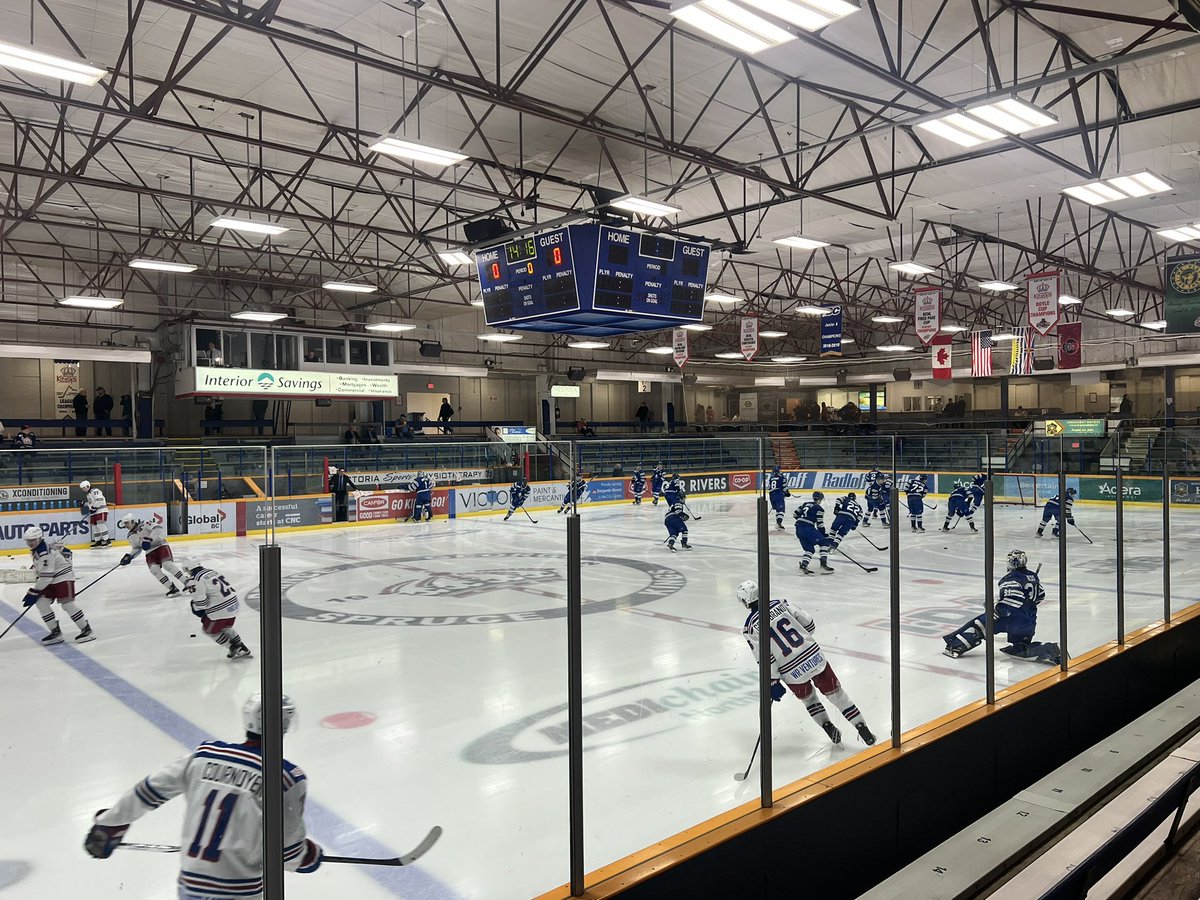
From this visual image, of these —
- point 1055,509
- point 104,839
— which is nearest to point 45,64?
point 104,839

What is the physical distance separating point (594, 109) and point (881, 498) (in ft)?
27.6

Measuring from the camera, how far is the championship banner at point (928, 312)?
20.2 metres

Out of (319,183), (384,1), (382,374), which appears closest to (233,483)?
(384,1)

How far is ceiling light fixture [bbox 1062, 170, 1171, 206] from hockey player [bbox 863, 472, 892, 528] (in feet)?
23.6

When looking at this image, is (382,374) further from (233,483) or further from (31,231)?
(233,483)

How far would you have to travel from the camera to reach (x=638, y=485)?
9.81m

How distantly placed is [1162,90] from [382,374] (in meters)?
25.0

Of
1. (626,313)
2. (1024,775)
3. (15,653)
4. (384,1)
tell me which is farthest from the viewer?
(626,313)

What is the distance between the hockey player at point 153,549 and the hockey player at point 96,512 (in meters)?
0.12

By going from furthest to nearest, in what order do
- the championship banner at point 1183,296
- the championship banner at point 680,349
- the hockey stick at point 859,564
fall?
the championship banner at point 680,349
the championship banner at point 1183,296
the hockey stick at point 859,564

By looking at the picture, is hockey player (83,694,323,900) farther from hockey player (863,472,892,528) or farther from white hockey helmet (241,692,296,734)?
hockey player (863,472,892,528)

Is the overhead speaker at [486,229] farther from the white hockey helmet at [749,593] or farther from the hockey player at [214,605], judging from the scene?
the white hockey helmet at [749,593]

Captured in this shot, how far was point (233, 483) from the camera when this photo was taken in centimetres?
315

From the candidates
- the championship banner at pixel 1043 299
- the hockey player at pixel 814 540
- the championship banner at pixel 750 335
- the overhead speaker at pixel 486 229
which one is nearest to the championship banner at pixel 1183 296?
the championship banner at pixel 1043 299
